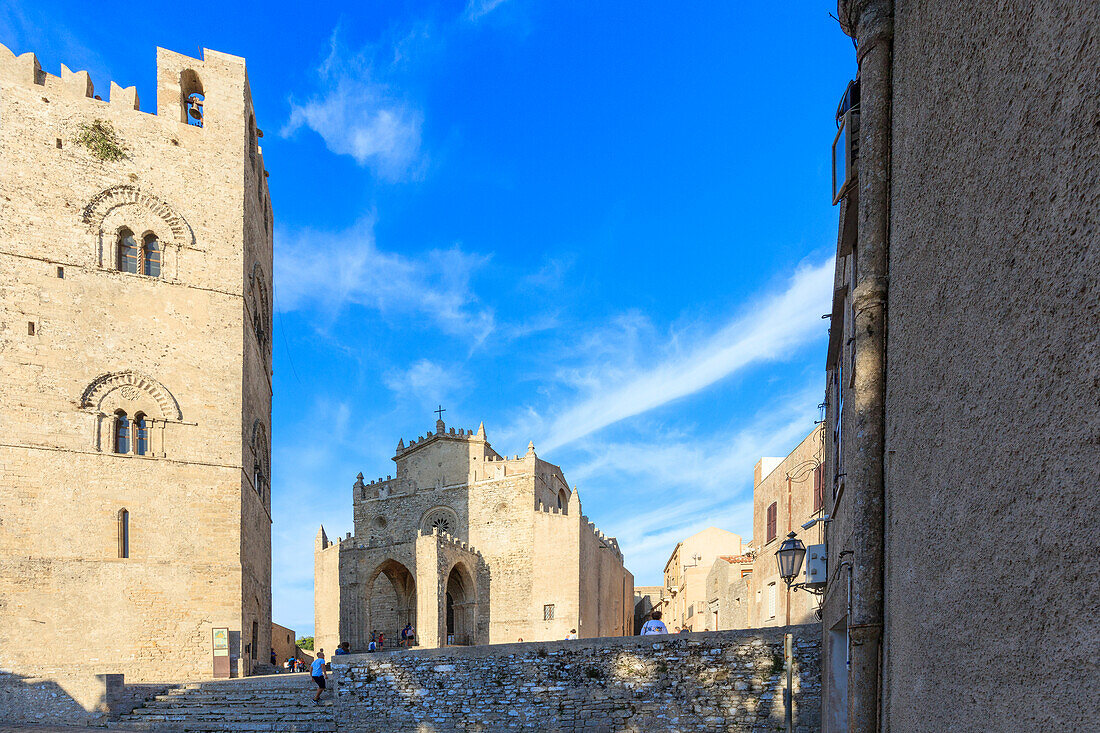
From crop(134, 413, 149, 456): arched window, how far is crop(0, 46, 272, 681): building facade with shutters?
0.24 feet

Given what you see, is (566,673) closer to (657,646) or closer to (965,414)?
(657,646)

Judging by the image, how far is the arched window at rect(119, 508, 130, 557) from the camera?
17844 mm

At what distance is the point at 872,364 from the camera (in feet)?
13.4

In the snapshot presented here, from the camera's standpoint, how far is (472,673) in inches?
487

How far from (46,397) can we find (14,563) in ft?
13.2

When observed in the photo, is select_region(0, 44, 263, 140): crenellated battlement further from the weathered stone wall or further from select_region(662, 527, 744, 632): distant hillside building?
select_region(662, 527, 744, 632): distant hillside building

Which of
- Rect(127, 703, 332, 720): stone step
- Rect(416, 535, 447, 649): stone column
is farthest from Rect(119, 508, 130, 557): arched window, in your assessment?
Rect(416, 535, 447, 649): stone column

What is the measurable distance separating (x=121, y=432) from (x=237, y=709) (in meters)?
8.78

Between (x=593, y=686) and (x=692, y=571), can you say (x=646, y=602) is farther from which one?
(x=593, y=686)

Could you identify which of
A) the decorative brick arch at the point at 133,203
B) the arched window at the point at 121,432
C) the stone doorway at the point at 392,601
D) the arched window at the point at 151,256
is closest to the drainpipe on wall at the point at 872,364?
the arched window at the point at 121,432

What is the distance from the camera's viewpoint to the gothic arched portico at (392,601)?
3195cm

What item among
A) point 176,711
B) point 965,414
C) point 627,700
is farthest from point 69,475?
point 965,414

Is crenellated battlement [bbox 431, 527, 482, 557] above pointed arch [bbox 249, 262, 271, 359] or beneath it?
beneath

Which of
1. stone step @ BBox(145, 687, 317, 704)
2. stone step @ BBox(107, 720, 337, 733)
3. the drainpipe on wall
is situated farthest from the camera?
stone step @ BBox(145, 687, 317, 704)
